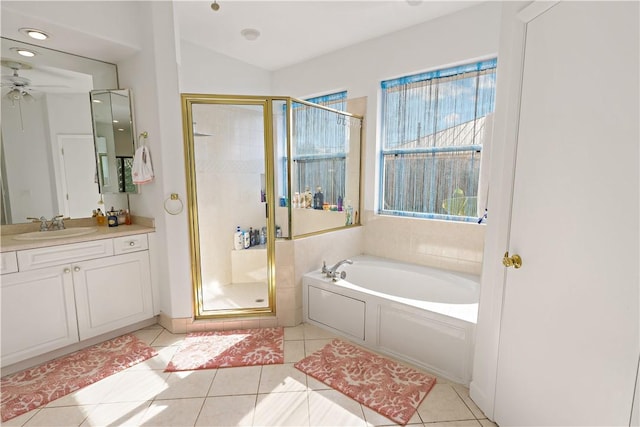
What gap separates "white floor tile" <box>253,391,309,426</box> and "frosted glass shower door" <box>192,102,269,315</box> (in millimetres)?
987

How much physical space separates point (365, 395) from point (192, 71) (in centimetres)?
348

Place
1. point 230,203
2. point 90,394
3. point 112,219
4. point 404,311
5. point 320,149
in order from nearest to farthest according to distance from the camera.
Answer: point 90,394
point 404,311
point 112,219
point 230,203
point 320,149

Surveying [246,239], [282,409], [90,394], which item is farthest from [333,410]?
[246,239]

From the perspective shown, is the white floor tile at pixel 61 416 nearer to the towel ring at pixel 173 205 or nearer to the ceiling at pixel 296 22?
the towel ring at pixel 173 205

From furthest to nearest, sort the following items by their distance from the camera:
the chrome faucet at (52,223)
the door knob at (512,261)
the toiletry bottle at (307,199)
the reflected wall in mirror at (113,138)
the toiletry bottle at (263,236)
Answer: the toiletry bottle at (307,199)
the toiletry bottle at (263,236)
the reflected wall in mirror at (113,138)
the chrome faucet at (52,223)
the door knob at (512,261)

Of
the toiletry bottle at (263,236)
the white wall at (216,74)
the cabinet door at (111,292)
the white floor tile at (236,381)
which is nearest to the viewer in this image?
the white floor tile at (236,381)

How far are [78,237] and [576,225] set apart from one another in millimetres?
2933

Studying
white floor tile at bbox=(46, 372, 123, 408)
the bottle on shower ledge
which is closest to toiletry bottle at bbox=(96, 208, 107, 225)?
white floor tile at bbox=(46, 372, 123, 408)

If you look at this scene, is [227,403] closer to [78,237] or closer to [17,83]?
[78,237]

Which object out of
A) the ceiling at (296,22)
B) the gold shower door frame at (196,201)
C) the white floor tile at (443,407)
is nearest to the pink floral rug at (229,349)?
the gold shower door frame at (196,201)

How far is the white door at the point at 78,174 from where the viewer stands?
8.27ft

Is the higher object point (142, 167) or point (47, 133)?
point (47, 133)

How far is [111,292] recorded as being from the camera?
2.34 meters

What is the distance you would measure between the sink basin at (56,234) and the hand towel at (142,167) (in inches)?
22.8
